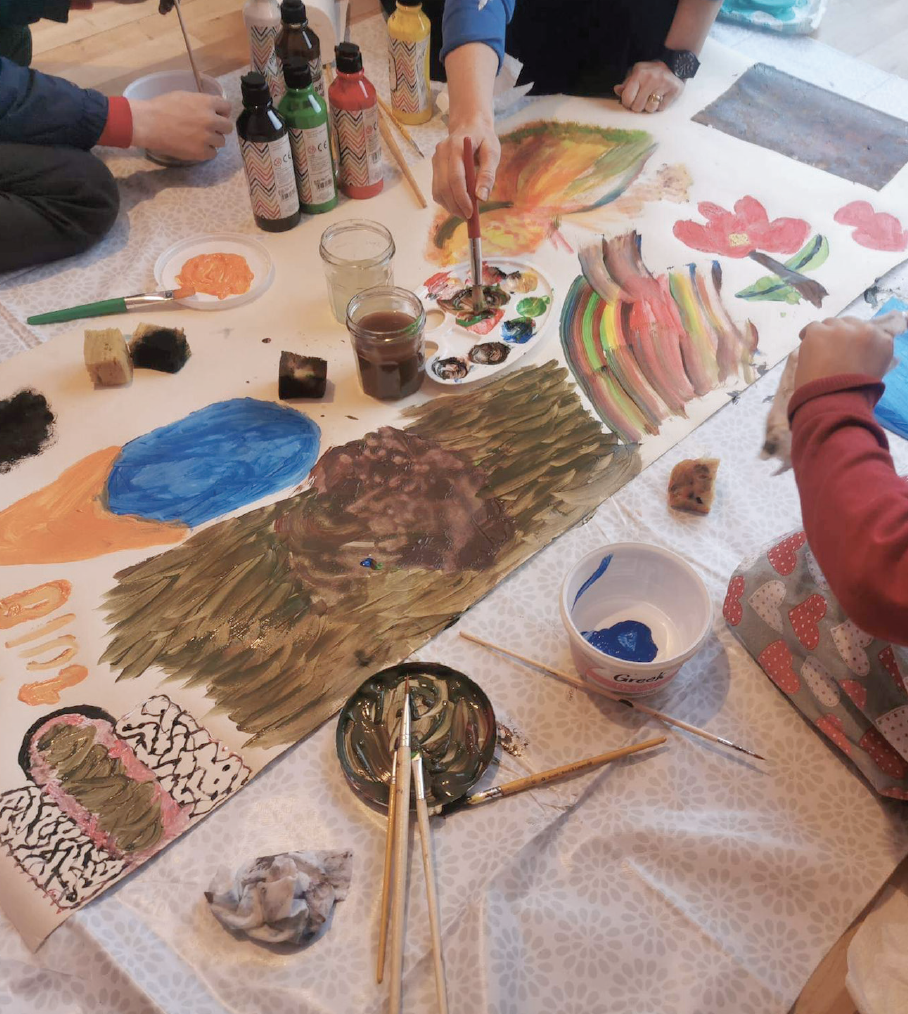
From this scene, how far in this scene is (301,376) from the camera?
122 centimetres

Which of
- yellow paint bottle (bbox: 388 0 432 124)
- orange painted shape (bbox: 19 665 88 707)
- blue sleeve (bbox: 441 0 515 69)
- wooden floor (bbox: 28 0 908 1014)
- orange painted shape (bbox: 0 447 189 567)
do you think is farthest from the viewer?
wooden floor (bbox: 28 0 908 1014)

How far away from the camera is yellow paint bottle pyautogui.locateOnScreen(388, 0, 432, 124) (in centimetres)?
160

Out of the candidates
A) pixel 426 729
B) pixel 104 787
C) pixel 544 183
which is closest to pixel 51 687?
pixel 104 787

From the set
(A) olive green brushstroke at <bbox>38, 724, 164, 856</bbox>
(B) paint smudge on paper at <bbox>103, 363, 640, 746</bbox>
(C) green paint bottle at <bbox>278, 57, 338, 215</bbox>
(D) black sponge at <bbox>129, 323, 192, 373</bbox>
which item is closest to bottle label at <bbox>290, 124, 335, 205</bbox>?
(C) green paint bottle at <bbox>278, 57, 338, 215</bbox>

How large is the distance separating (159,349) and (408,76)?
0.83m

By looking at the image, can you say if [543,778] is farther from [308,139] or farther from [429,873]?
[308,139]

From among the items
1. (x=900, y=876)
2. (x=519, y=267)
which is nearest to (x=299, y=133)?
(x=519, y=267)

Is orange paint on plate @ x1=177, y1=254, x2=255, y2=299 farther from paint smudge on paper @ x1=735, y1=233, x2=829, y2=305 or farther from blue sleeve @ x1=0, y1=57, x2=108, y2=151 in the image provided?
paint smudge on paper @ x1=735, y1=233, x2=829, y2=305

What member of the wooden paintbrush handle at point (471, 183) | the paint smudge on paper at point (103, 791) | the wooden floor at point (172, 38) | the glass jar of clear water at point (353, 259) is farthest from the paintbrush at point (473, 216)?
the wooden floor at point (172, 38)

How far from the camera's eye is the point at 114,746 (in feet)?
2.97

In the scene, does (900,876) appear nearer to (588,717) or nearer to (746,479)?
(588,717)

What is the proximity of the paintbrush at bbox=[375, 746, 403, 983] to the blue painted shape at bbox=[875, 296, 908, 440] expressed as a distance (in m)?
0.86

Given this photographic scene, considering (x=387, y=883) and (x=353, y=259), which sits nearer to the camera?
(x=387, y=883)

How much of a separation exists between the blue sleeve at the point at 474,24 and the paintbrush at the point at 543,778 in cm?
124
